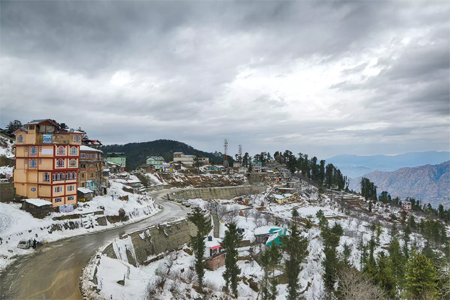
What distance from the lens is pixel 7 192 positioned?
113ft

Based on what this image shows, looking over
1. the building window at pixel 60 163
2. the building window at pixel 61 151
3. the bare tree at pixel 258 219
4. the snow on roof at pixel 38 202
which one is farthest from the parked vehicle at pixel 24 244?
the bare tree at pixel 258 219

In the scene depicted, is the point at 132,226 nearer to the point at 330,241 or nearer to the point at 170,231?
the point at 170,231

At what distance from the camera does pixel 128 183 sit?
6731 cm

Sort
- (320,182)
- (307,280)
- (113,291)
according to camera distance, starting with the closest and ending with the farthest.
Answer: (113,291) < (307,280) < (320,182)

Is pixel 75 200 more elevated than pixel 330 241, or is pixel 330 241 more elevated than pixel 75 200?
pixel 75 200

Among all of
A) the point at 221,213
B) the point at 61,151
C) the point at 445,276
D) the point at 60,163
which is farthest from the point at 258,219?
the point at 445,276

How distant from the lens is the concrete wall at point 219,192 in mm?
79812

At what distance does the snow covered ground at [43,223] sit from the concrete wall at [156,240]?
673cm

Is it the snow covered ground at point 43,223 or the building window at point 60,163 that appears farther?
the building window at point 60,163

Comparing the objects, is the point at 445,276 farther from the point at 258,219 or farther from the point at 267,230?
the point at 258,219

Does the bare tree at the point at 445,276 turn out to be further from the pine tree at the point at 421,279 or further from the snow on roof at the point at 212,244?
the snow on roof at the point at 212,244

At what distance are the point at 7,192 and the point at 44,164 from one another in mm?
5716

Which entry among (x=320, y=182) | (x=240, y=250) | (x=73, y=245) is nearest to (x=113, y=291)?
(x=73, y=245)

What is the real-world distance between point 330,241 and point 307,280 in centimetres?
832
